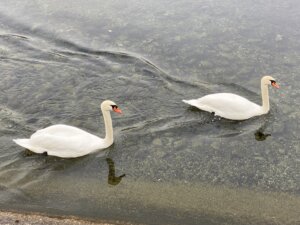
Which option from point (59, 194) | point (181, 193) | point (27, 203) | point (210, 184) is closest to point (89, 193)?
point (59, 194)

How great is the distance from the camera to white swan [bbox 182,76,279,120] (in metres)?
9.70

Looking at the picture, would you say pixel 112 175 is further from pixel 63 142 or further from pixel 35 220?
pixel 35 220

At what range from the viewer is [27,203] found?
7.63 m

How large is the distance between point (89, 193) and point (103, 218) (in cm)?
74

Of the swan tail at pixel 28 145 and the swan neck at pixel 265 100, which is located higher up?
the swan neck at pixel 265 100

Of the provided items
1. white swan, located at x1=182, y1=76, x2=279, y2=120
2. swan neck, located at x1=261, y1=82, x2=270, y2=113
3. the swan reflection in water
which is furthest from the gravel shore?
swan neck, located at x1=261, y1=82, x2=270, y2=113

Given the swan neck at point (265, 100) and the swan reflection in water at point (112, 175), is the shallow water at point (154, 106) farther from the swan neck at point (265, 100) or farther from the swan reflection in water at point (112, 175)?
the swan neck at point (265, 100)

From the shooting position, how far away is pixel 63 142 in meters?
8.62

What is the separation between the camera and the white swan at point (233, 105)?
970 cm

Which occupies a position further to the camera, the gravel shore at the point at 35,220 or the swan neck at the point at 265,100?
the swan neck at the point at 265,100

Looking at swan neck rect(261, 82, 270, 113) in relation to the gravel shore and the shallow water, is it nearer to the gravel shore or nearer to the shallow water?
the shallow water

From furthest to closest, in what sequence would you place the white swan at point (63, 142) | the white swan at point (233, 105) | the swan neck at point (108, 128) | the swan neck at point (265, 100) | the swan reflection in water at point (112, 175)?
the swan neck at point (265, 100) → the white swan at point (233, 105) → the swan neck at point (108, 128) → the white swan at point (63, 142) → the swan reflection in water at point (112, 175)

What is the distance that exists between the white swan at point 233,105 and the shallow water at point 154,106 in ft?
0.65

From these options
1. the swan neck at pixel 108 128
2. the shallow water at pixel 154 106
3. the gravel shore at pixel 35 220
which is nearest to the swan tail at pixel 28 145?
the shallow water at pixel 154 106
